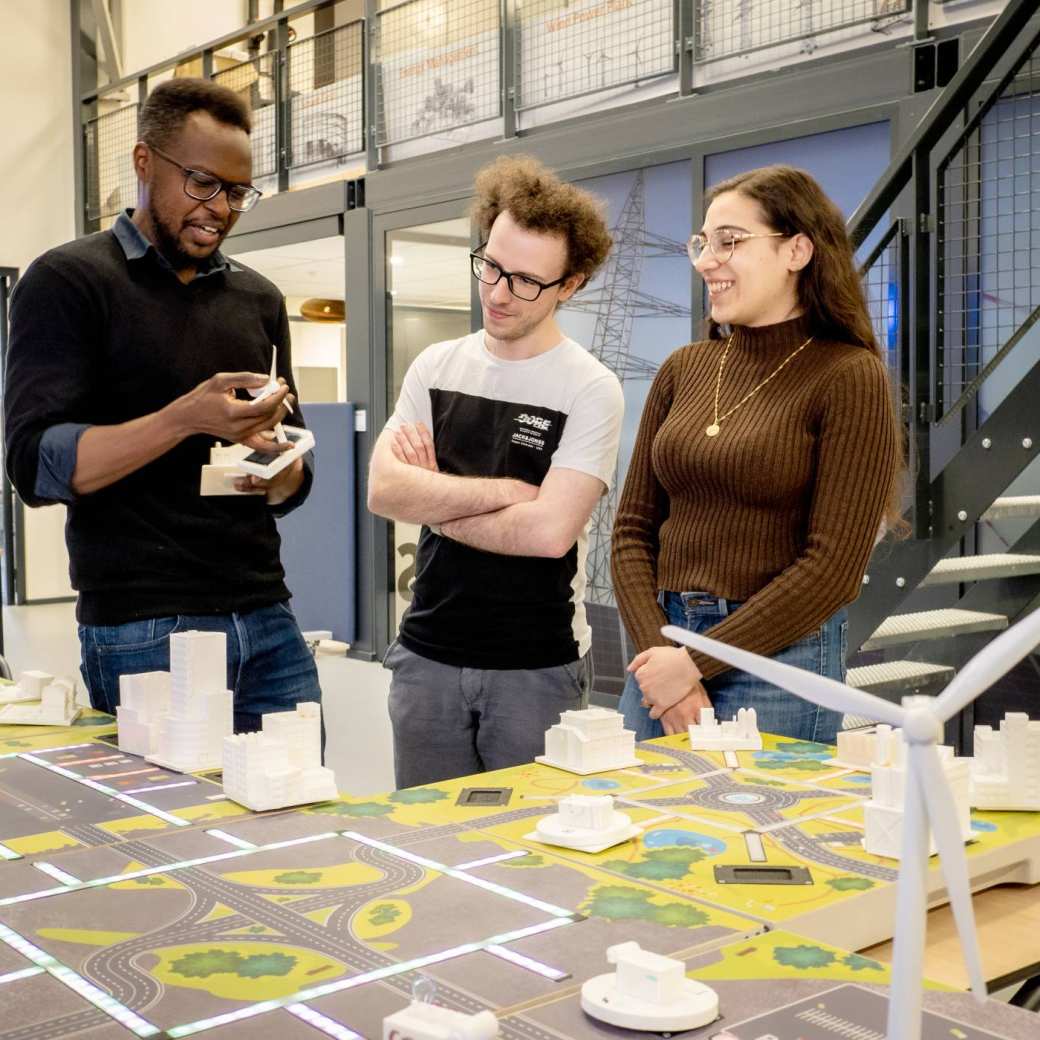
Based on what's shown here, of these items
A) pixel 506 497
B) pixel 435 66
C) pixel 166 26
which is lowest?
pixel 506 497

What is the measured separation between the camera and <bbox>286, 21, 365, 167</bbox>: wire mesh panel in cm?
755

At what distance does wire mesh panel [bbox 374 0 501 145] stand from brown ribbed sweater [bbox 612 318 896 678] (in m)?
4.80

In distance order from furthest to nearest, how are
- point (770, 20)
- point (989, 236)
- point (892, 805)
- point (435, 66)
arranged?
point (435, 66), point (770, 20), point (989, 236), point (892, 805)

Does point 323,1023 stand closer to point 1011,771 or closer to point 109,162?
point 1011,771

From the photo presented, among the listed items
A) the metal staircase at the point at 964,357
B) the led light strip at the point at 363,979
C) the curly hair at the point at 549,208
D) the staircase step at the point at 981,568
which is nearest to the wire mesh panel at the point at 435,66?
the metal staircase at the point at 964,357

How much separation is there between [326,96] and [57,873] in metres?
7.09

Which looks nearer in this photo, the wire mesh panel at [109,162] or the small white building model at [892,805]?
the small white building model at [892,805]

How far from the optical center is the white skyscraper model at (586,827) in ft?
4.62

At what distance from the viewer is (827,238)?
2195mm

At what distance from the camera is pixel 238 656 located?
217cm

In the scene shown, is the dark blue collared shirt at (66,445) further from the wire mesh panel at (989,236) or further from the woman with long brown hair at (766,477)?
the wire mesh panel at (989,236)

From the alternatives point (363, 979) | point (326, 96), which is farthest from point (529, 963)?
point (326, 96)

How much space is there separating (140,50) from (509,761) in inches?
370

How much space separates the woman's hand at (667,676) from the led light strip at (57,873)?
98 cm
